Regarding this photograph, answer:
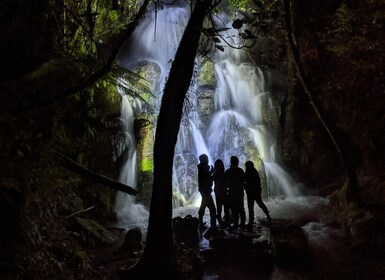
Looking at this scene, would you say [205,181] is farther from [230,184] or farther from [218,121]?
[218,121]

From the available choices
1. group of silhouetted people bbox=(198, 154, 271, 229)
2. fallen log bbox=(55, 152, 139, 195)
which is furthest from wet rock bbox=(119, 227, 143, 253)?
fallen log bbox=(55, 152, 139, 195)

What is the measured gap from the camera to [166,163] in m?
6.08

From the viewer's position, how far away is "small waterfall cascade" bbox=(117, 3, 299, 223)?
17.1m

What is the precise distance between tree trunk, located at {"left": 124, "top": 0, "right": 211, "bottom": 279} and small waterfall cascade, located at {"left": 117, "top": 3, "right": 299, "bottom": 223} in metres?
7.99

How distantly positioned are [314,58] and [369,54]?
4863 millimetres

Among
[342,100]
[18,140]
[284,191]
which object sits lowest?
[18,140]

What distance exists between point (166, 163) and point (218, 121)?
1434 cm

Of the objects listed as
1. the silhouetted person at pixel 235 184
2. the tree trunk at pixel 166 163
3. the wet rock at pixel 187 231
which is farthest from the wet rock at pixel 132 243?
the tree trunk at pixel 166 163

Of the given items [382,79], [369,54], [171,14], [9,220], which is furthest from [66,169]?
[171,14]

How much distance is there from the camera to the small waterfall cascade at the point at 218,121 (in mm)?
17094

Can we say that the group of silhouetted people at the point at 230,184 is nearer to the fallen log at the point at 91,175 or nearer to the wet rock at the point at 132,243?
the wet rock at the point at 132,243

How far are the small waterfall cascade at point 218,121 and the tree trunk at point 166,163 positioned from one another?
26.2 feet

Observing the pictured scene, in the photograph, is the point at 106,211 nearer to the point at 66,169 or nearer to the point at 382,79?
the point at 66,169

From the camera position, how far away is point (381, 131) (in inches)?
538
